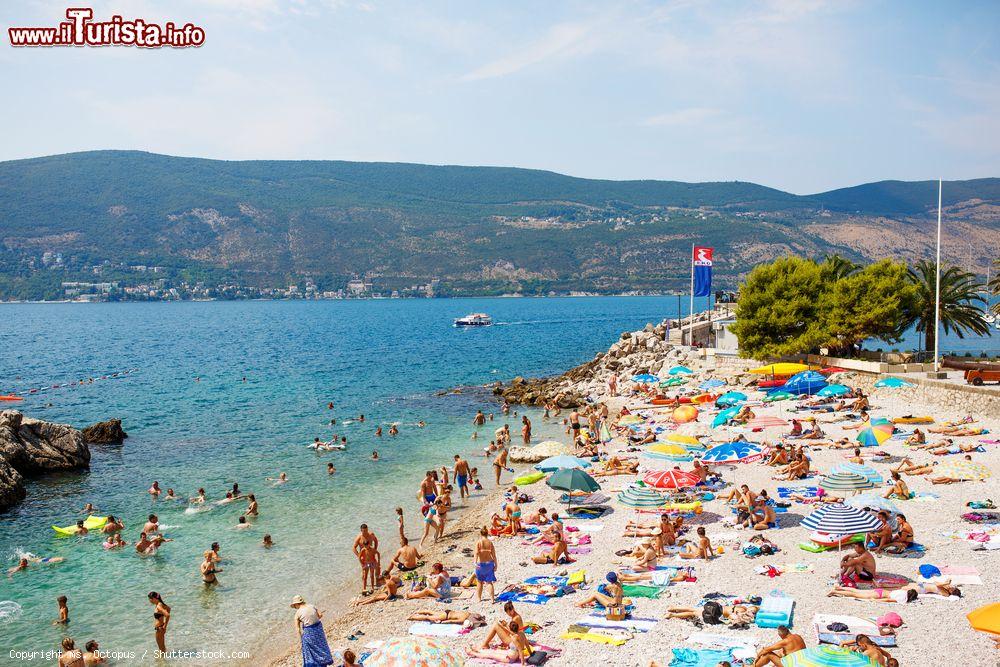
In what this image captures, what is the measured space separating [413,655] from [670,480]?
1023 cm

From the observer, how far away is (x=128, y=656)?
13.5 metres

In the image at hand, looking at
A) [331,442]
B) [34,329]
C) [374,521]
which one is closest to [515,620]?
[374,521]

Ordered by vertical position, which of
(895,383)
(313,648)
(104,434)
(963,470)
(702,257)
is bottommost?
(104,434)

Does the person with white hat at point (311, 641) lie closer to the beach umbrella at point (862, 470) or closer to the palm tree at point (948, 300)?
the beach umbrella at point (862, 470)

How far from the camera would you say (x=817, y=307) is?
1515 inches

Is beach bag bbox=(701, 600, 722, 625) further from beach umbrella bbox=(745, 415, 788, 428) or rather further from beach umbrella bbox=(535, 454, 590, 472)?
beach umbrella bbox=(745, 415, 788, 428)

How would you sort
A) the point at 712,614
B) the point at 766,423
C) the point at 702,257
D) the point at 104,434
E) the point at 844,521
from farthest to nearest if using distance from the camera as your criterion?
the point at 702,257 < the point at 104,434 < the point at 766,423 < the point at 844,521 < the point at 712,614

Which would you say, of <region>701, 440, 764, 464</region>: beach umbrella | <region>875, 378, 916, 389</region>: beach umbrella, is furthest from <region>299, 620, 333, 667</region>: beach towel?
<region>875, 378, 916, 389</region>: beach umbrella

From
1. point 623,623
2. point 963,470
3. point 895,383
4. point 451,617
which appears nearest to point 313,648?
point 451,617

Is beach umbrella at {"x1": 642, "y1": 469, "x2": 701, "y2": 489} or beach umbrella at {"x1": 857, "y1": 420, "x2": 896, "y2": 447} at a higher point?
beach umbrella at {"x1": 857, "y1": 420, "x2": 896, "y2": 447}

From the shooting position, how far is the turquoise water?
1584 cm

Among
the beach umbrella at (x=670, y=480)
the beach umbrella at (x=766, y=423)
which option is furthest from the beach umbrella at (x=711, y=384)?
the beach umbrella at (x=670, y=480)

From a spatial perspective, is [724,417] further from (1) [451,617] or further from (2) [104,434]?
(2) [104,434]

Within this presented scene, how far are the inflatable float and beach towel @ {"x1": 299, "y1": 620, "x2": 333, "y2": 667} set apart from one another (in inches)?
497
